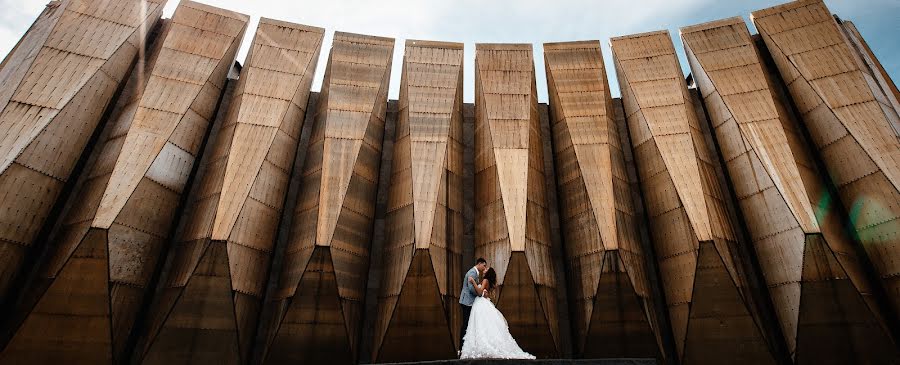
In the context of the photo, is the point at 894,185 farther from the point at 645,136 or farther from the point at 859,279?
the point at 645,136

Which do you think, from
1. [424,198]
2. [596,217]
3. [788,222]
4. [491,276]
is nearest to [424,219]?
[424,198]

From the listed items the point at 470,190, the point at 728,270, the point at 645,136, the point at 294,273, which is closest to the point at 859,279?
the point at 728,270

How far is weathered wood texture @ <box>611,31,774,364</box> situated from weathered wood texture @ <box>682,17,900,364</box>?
30.3 inches

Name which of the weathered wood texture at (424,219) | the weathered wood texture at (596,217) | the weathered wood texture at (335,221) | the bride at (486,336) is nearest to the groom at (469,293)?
the bride at (486,336)

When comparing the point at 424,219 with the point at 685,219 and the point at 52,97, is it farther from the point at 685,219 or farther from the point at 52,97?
the point at 52,97

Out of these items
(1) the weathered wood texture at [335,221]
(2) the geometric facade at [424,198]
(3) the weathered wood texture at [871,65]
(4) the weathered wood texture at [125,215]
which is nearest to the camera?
(4) the weathered wood texture at [125,215]

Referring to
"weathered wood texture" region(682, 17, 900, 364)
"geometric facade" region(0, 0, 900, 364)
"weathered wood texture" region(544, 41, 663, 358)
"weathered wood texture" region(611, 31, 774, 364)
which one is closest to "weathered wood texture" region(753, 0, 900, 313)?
"geometric facade" region(0, 0, 900, 364)

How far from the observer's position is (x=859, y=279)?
11.7 meters

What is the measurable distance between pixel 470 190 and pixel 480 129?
206cm

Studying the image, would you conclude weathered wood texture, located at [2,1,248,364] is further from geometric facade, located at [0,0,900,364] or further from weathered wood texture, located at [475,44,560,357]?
weathered wood texture, located at [475,44,560,357]

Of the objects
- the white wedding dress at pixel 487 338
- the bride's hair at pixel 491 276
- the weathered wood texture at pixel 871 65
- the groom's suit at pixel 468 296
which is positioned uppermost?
the weathered wood texture at pixel 871 65

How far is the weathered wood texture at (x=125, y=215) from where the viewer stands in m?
10.7

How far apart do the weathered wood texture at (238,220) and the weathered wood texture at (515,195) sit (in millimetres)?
5878

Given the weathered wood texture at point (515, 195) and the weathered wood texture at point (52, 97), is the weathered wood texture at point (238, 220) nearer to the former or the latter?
the weathered wood texture at point (52, 97)
